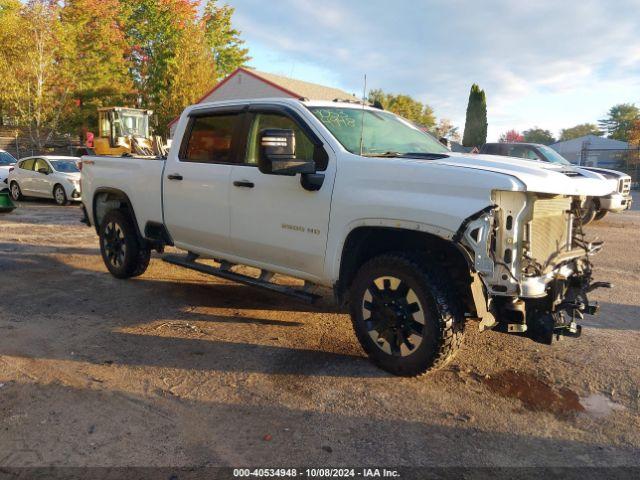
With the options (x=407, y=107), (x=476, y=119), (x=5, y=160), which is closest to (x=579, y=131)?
(x=407, y=107)

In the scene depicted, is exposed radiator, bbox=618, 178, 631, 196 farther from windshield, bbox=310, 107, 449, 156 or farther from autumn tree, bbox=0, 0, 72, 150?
autumn tree, bbox=0, 0, 72, 150

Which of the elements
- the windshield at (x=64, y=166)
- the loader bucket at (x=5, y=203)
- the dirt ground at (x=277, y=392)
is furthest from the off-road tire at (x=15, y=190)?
the dirt ground at (x=277, y=392)

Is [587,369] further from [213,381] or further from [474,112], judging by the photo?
[474,112]

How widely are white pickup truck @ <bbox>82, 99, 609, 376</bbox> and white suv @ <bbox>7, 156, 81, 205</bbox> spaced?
36.2ft

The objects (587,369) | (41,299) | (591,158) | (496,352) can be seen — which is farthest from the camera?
(591,158)

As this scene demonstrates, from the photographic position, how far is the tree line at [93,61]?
1325 inches

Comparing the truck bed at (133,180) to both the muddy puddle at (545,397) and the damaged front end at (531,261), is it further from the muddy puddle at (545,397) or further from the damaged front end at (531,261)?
the muddy puddle at (545,397)

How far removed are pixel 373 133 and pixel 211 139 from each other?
1714 mm

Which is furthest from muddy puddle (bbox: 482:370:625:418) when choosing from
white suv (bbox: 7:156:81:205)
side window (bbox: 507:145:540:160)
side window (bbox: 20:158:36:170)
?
side window (bbox: 20:158:36:170)

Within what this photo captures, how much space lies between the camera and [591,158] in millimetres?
32344

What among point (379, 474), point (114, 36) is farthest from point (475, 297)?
point (114, 36)

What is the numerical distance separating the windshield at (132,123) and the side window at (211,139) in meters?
21.3

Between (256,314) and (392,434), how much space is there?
2.48 meters

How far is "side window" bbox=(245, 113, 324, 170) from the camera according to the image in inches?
174
